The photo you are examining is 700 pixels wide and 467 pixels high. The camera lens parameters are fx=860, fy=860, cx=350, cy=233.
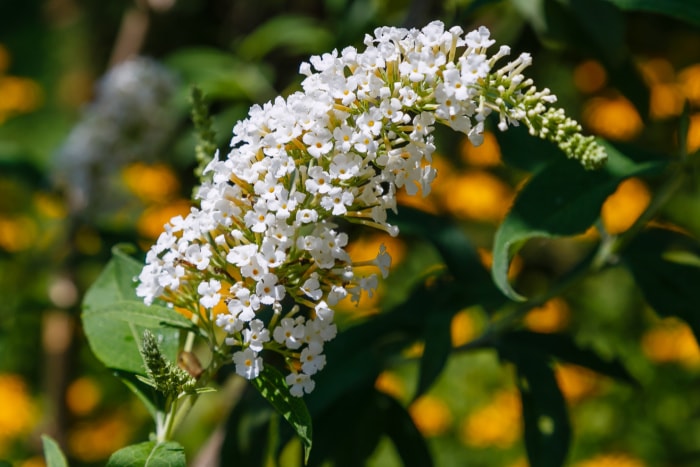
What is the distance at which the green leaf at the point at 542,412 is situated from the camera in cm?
115

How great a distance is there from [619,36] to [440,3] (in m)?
0.40

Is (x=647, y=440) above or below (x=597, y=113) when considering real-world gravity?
below

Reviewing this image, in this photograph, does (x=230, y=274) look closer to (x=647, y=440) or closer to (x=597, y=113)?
(x=647, y=440)

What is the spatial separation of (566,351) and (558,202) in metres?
0.31

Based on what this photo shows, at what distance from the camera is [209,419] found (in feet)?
7.64

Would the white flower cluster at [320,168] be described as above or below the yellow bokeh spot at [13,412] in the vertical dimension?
above

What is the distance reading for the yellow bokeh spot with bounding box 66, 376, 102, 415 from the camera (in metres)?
2.56

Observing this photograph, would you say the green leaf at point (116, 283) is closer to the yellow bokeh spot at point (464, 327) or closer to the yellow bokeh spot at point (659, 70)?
the yellow bokeh spot at point (464, 327)

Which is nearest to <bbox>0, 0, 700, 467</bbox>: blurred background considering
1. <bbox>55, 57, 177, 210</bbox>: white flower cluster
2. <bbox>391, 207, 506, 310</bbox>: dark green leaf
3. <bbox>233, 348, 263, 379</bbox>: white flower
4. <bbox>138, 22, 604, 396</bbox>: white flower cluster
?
<bbox>55, 57, 177, 210</bbox>: white flower cluster

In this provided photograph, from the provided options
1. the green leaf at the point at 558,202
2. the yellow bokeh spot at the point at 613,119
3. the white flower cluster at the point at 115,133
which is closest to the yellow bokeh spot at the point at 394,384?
the white flower cluster at the point at 115,133

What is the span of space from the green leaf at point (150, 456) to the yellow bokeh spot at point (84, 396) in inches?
72.4

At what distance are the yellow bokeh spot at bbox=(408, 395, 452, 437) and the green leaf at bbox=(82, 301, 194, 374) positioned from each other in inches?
58.9

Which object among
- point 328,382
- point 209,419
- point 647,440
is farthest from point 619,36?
point 209,419

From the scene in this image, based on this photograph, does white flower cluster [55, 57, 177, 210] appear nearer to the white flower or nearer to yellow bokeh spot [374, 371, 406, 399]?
yellow bokeh spot [374, 371, 406, 399]
